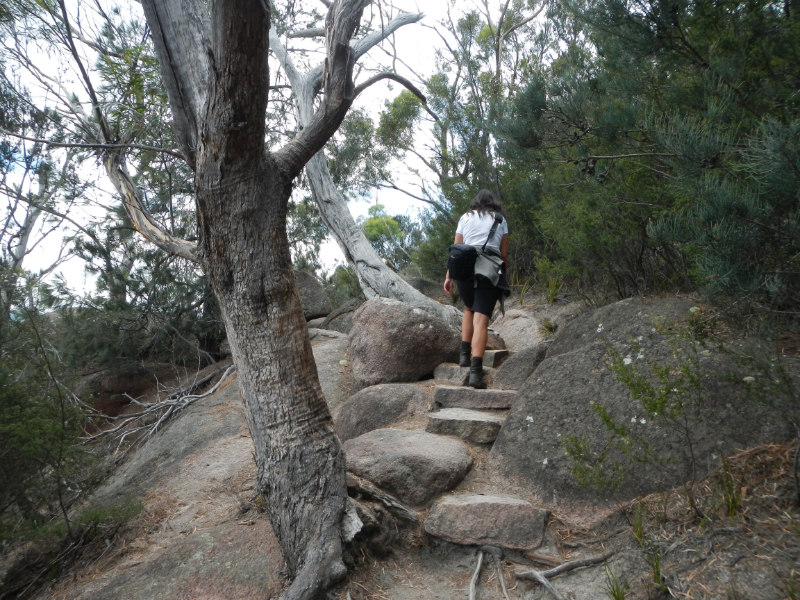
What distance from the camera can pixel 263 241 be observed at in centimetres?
342

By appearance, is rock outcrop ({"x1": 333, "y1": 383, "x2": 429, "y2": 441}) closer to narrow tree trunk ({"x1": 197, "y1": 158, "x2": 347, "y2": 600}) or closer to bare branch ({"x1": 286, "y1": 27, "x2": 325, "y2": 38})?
narrow tree trunk ({"x1": 197, "y1": 158, "x2": 347, "y2": 600})

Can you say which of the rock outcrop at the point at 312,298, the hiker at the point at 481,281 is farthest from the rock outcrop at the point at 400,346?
the rock outcrop at the point at 312,298

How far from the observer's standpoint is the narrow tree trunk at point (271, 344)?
3.28 m

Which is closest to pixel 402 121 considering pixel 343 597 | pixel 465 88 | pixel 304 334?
pixel 465 88

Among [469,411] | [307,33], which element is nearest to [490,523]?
[469,411]

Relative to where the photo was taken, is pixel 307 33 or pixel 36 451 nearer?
pixel 36 451

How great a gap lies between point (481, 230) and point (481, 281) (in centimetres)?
50

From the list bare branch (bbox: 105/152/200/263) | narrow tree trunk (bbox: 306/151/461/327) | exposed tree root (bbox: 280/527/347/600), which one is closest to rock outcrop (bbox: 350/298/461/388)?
narrow tree trunk (bbox: 306/151/461/327)

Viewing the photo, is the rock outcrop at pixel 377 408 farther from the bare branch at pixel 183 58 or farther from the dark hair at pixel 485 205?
the bare branch at pixel 183 58

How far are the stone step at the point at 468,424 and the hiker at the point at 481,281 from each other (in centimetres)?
65

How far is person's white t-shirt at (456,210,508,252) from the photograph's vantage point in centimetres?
561

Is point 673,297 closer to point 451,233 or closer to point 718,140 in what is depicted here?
point 718,140

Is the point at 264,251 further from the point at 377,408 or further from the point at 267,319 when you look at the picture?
the point at 377,408

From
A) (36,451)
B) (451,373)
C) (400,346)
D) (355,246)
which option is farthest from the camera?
(355,246)
